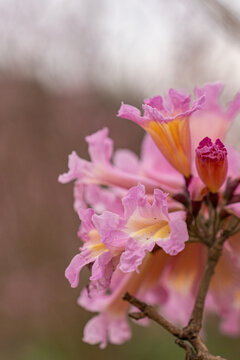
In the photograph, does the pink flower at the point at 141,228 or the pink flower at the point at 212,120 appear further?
the pink flower at the point at 212,120

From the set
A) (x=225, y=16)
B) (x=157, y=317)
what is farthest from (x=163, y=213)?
(x=225, y=16)

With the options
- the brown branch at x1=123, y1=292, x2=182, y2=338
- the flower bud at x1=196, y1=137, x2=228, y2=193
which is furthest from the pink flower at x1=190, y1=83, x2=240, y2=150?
the brown branch at x1=123, y1=292, x2=182, y2=338

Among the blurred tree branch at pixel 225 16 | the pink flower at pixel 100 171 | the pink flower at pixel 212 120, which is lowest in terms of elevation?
the pink flower at pixel 100 171

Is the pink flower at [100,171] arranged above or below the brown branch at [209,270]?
above

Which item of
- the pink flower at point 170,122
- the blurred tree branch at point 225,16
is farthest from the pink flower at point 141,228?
the blurred tree branch at point 225,16

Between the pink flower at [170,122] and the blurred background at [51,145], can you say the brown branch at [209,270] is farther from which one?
the blurred background at [51,145]

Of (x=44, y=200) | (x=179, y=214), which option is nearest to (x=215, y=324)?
(x=44, y=200)

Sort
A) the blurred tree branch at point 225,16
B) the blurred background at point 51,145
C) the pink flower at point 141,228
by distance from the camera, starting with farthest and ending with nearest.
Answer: the blurred background at point 51,145 → the blurred tree branch at point 225,16 → the pink flower at point 141,228
